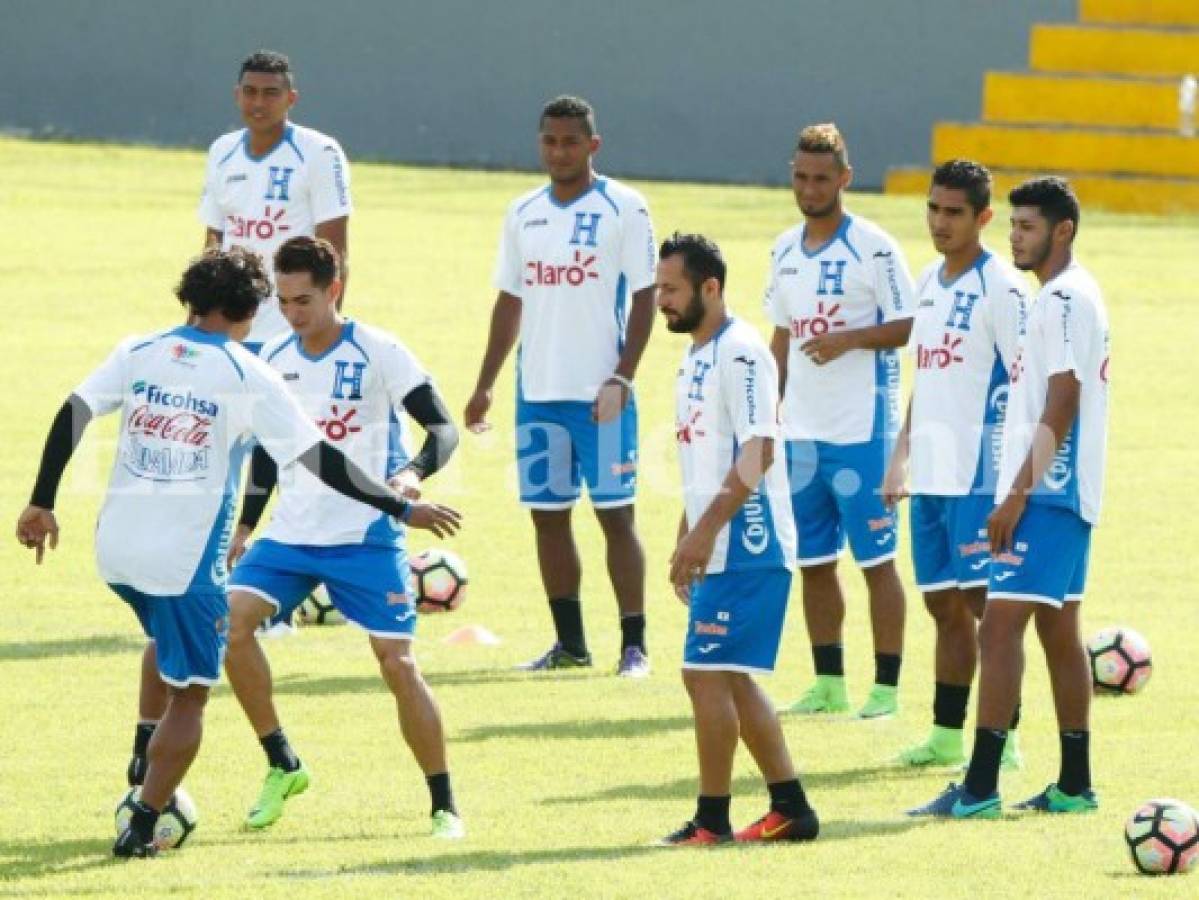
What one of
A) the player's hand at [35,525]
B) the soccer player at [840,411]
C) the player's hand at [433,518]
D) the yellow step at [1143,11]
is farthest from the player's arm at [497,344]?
the yellow step at [1143,11]

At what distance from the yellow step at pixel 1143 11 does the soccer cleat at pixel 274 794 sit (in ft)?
90.5

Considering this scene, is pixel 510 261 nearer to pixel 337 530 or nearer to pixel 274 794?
pixel 337 530

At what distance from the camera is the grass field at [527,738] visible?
7902 millimetres

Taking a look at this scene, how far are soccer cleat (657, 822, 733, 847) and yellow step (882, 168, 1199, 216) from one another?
76.8 ft

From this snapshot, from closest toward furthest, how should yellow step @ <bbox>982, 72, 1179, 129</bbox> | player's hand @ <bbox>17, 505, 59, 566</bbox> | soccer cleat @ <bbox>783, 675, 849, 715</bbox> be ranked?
Answer: player's hand @ <bbox>17, 505, 59, 566</bbox> < soccer cleat @ <bbox>783, 675, 849, 715</bbox> < yellow step @ <bbox>982, 72, 1179, 129</bbox>

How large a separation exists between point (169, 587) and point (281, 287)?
1.17 m

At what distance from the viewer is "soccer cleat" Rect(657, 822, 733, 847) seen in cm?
829

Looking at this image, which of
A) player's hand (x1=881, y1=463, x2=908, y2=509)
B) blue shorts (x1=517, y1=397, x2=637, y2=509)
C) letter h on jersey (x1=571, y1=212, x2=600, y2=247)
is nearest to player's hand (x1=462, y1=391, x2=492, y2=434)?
blue shorts (x1=517, y1=397, x2=637, y2=509)

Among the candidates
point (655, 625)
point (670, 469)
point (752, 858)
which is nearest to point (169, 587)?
point (752, 858)

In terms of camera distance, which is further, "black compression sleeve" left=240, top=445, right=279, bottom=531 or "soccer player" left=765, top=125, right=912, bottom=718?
"black compression sleeve" left=240, top=445, right=279, bottom=531

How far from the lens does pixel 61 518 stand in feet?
48.6

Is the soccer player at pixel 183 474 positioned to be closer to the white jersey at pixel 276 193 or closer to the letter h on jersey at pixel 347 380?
the letter h on jersey at pixel 347 380

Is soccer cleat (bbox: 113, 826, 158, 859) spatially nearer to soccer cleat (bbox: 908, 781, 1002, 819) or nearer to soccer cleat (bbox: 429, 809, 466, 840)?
soccer cleat (bbox: 429, 809, 466, 840)

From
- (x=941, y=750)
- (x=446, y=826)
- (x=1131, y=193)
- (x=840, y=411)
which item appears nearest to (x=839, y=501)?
(x=840, y=411)
